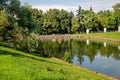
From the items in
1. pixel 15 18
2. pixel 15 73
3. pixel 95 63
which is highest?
pixel 15 18

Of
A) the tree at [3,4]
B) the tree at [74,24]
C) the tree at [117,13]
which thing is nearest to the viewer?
the tree at [3,4]

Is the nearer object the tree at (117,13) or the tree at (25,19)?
the tree at (25,19)

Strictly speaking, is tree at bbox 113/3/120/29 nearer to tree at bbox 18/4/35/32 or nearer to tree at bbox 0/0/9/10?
tree at bbox 18/4/35/32

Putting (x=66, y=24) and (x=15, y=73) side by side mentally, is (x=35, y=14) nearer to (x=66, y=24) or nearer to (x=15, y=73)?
(x=66, y=24)

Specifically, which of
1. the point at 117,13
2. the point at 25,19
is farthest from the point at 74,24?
the point at 25,19

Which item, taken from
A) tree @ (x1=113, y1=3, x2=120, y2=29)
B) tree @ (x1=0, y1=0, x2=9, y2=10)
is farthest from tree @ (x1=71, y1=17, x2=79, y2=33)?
tree @ (x1=0, y1=0, x2=9, y2=10)

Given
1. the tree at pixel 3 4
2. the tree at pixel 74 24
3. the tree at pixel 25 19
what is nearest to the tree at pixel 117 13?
the tree at pixel 74 24

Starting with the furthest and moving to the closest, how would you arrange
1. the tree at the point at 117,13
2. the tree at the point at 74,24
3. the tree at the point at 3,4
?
the tree at the point at 117,13, the tree at the point at 74,24, the tree at the point at 3,4

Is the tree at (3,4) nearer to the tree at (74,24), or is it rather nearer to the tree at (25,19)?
the tree at (25,19)

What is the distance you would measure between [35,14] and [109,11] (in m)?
43.5

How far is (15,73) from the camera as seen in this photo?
1468 centimetres

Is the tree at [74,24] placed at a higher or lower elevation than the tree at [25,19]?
lower

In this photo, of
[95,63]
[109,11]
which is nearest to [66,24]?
[109,11]

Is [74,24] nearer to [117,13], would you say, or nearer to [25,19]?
[117,13]
